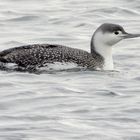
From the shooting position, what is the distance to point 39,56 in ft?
45.6

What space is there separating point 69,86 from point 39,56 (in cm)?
115

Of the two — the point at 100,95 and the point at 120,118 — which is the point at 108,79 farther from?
the point at 120,118

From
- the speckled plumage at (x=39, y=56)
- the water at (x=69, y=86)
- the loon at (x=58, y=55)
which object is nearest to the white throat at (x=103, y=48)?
the loon at (x=58, y=55)

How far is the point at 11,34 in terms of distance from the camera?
16688 millimetres

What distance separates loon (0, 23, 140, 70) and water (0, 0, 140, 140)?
0.20 metres

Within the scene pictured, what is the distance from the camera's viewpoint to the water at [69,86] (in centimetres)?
1045

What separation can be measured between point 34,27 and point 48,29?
0.30m

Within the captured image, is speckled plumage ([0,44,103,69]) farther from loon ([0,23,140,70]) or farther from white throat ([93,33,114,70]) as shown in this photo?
white throat ([93,33,114,70])

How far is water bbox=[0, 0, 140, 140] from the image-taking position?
34.3ft

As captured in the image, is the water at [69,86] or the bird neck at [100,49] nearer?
the water at [69,86]

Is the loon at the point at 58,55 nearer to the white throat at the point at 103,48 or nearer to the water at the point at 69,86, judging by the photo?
the white throat at the point at 103,48

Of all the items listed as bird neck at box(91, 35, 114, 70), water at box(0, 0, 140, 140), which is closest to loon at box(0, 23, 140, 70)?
bird neck at box(91, 35, 114, 70)

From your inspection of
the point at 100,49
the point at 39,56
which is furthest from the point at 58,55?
the point at 100,49

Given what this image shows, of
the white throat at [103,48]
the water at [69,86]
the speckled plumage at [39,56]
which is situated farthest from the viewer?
the white throat at [103,48]
